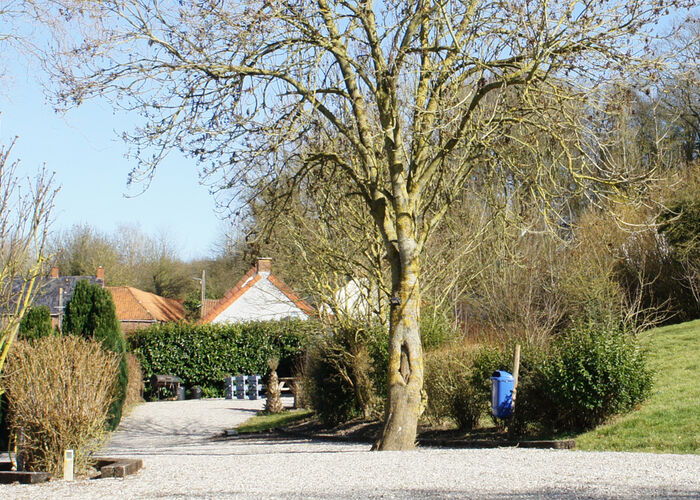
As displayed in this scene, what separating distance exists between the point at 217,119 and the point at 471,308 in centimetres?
1802

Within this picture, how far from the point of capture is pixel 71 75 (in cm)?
985

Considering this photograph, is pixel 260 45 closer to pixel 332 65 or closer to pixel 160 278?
pixel 332 65

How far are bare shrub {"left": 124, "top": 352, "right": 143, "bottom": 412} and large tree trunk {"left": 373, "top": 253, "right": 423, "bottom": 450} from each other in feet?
48.7

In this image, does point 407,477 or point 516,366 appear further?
point 516,366

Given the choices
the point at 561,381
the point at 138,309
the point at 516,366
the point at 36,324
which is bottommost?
Answer: the point at 561,381

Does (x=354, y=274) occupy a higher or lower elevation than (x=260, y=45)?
lower

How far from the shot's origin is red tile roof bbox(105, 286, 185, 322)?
39812mm

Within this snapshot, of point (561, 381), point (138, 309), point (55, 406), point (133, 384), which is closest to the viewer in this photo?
point (55, 406)

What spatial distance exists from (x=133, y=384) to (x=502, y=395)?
17.0 meters

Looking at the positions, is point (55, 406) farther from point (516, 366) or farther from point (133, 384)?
point (133, 384)

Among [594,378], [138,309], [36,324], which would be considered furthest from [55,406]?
[138,309]

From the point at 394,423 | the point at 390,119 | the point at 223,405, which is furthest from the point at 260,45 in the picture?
the point at 223,405

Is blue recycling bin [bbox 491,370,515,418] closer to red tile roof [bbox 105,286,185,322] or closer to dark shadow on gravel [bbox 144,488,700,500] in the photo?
dark shadow on gravel [bbox 144,488,700,500]

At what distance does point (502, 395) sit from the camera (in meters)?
11.4
